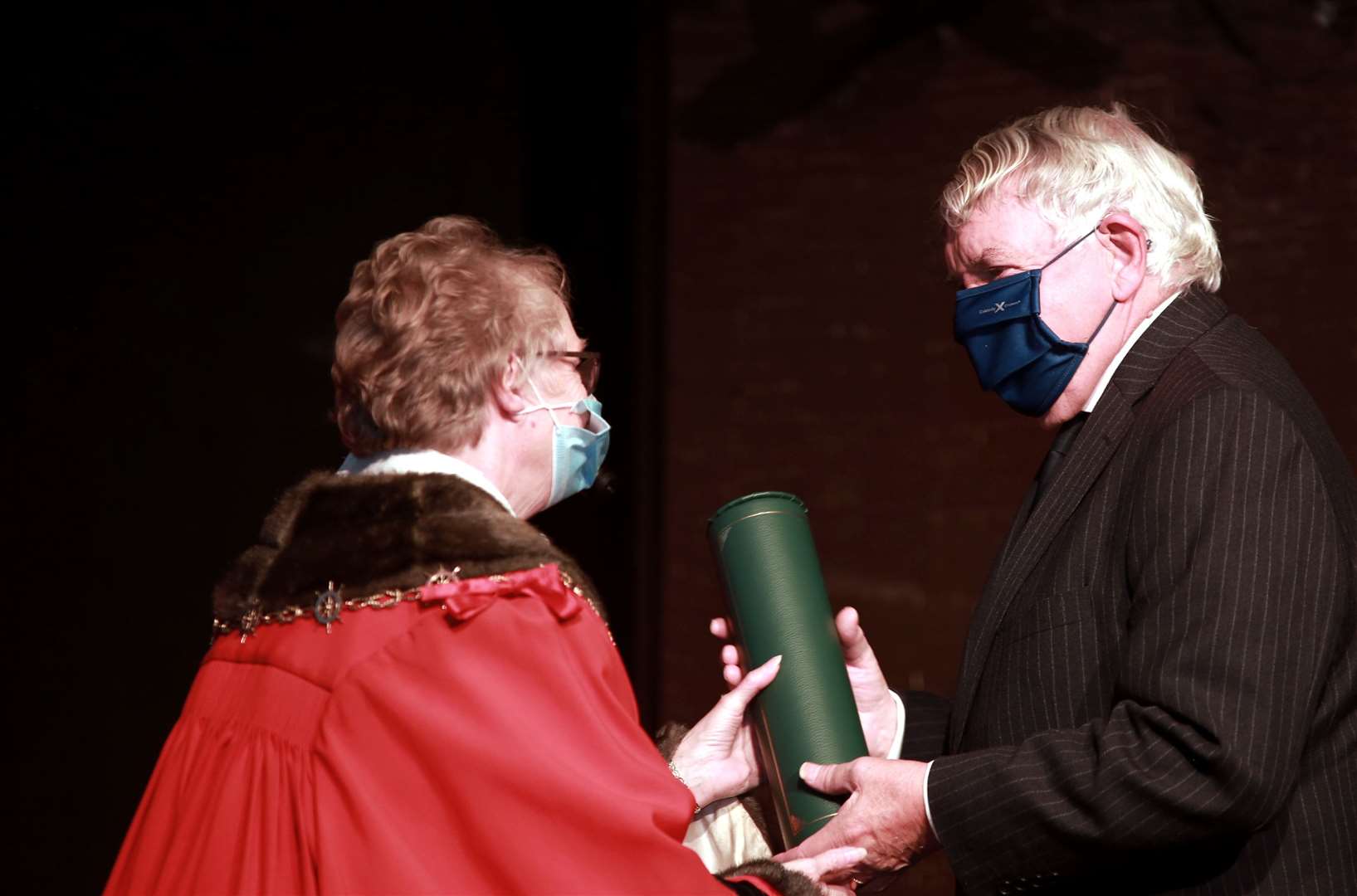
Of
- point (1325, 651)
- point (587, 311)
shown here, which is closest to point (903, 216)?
point (587, 311)

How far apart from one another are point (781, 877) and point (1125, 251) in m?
0.95

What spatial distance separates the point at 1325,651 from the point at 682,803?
0.75m

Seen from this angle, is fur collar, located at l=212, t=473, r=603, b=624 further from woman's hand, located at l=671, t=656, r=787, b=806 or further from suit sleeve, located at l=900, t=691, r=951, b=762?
suit sleeve, located at l=900, t=691, r=951, b=762

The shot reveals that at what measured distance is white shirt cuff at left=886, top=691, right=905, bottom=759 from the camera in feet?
7.30

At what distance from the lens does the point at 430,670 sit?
5.09 feet

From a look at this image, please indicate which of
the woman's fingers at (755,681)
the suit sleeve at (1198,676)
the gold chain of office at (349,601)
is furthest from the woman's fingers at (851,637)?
the gold chain of office at (349,601)

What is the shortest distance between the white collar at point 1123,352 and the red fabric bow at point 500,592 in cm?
78

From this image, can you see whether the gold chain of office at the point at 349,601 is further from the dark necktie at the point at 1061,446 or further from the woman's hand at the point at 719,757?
the dark necktie at the point at 1061,446

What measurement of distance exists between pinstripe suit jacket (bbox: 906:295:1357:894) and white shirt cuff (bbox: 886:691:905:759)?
0.36 metres

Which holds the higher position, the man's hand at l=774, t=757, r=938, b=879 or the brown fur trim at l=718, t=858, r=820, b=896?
the man's hand at l=774, t=757, r=938, b=879

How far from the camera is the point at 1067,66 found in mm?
3744

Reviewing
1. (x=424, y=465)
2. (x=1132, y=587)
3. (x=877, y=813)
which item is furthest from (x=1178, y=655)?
(x=424, y=465)

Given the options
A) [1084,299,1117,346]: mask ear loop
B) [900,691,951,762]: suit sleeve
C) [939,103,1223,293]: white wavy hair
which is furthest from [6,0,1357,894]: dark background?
[1084,299,1117,346]: mask ear loop

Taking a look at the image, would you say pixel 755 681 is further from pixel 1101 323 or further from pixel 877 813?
pixel 1101 323
